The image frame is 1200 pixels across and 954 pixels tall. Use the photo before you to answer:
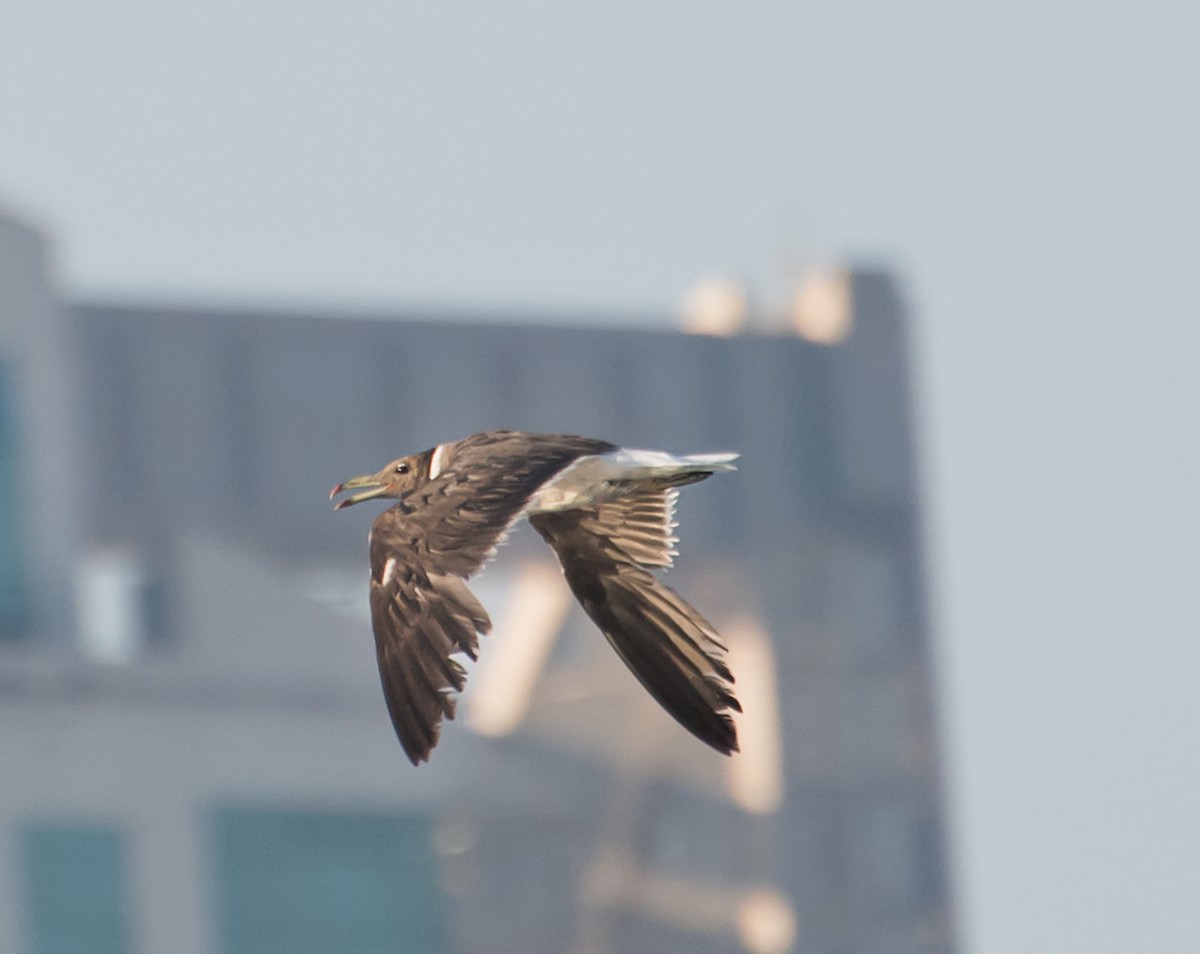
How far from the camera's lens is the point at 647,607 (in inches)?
732

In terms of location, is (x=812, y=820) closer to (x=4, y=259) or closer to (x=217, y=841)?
(x=217, y=841)

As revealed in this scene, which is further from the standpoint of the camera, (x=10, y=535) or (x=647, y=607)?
(x=10, y=535)

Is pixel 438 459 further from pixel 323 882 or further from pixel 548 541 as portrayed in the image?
pixel 323 882

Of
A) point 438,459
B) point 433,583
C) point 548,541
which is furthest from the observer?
point 548,541

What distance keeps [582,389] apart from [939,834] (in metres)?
17.4

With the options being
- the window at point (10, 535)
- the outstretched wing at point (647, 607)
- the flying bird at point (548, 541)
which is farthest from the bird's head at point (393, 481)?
the window at point (10, 535)

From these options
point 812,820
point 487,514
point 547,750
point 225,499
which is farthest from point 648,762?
point 487,514

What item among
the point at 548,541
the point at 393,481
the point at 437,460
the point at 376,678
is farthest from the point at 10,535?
the point at 437,460

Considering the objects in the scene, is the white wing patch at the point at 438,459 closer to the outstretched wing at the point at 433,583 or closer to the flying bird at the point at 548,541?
the flying bird at the point at 548,541

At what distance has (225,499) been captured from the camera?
7219 centimetres

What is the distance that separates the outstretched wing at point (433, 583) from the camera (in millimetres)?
15414

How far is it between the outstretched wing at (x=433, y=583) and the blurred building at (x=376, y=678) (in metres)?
42.5

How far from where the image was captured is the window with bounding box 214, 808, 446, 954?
60.4 m

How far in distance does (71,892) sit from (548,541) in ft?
132
